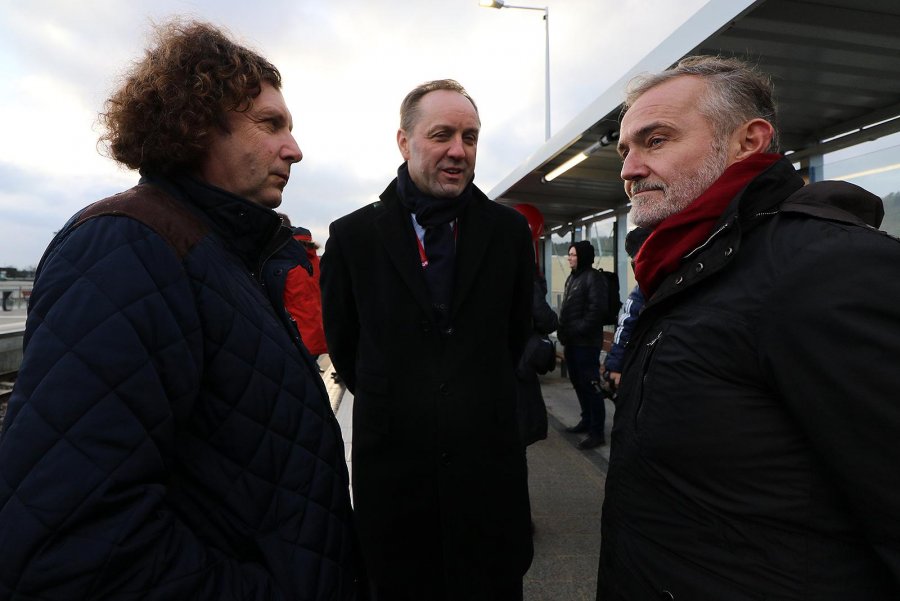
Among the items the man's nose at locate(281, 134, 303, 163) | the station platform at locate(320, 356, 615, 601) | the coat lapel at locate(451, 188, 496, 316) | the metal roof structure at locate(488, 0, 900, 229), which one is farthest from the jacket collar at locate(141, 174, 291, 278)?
the metal roof structure at locate(488, 0, 900, 229)

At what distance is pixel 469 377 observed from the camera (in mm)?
1837

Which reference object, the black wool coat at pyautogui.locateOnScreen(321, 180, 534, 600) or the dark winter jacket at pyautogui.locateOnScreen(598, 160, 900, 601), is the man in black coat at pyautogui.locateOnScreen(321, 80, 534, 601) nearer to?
the black wool coat at pyautogui.locateOnScreen(321, 180, 534, 600)

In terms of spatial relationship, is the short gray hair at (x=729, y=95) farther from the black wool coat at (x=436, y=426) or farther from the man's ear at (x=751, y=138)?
the black wool coat at (x=436, y=426)

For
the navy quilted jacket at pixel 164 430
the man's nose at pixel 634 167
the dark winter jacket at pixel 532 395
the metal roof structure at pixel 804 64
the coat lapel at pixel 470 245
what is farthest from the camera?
the dark winter jacket at pixel 532 395

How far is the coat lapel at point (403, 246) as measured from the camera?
1.88 m

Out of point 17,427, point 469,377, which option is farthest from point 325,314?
point 17,427

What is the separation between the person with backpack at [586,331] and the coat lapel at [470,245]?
11.7 ft

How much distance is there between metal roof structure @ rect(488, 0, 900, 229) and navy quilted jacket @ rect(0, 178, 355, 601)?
2.80 m

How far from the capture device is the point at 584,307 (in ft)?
17.8

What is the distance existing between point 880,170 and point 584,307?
2631mm

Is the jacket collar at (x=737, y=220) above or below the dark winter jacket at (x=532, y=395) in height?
above

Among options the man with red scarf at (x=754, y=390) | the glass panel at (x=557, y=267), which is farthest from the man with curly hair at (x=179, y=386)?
the glass panel at (x=557, y=267)

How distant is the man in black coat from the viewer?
1.80 metres

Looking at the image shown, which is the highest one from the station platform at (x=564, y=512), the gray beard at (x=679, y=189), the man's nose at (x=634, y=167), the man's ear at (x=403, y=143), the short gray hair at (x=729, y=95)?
the man's ear at (x=403, y=143)
